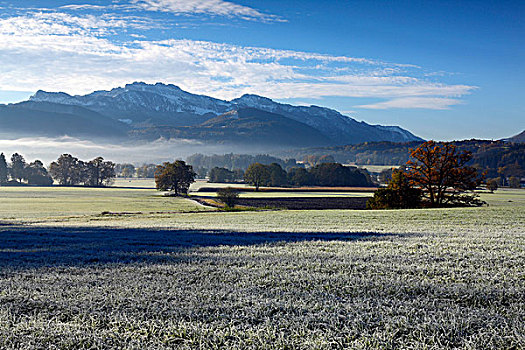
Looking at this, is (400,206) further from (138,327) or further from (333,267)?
(138,327)

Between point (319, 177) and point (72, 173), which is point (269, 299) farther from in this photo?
point (72, 173)

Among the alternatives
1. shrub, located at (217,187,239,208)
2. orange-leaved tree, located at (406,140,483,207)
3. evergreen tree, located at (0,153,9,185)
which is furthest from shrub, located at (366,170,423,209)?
evergreen tree, located at (0,153,9,185)

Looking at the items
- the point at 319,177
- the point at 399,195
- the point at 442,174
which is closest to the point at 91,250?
the point at 399,195

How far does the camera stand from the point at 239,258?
12.3 m

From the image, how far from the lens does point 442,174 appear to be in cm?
5788

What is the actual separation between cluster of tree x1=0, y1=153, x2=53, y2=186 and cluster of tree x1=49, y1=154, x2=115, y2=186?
4.76 metres

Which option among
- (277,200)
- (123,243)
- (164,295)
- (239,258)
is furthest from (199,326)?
(277,200)

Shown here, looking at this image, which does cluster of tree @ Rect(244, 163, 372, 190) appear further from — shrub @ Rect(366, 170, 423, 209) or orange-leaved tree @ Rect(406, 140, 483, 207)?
orange-leaved tree @ Rect(406, 140, 483, 207)

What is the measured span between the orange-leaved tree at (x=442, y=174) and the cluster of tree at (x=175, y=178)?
65219mm

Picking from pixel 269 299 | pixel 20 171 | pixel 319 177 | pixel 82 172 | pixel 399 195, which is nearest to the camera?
pixel 269 299

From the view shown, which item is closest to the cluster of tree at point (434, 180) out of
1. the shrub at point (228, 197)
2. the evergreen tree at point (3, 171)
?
the shrub at point (228, 197)

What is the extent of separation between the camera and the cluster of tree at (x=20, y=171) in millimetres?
152500

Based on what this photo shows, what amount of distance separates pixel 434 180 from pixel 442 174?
4.24 ft

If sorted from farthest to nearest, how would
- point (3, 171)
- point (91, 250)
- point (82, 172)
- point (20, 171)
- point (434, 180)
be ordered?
point (20, 171) < point (3, 171) < point (82, 172) < point (434, 180) < point (91, 250)
